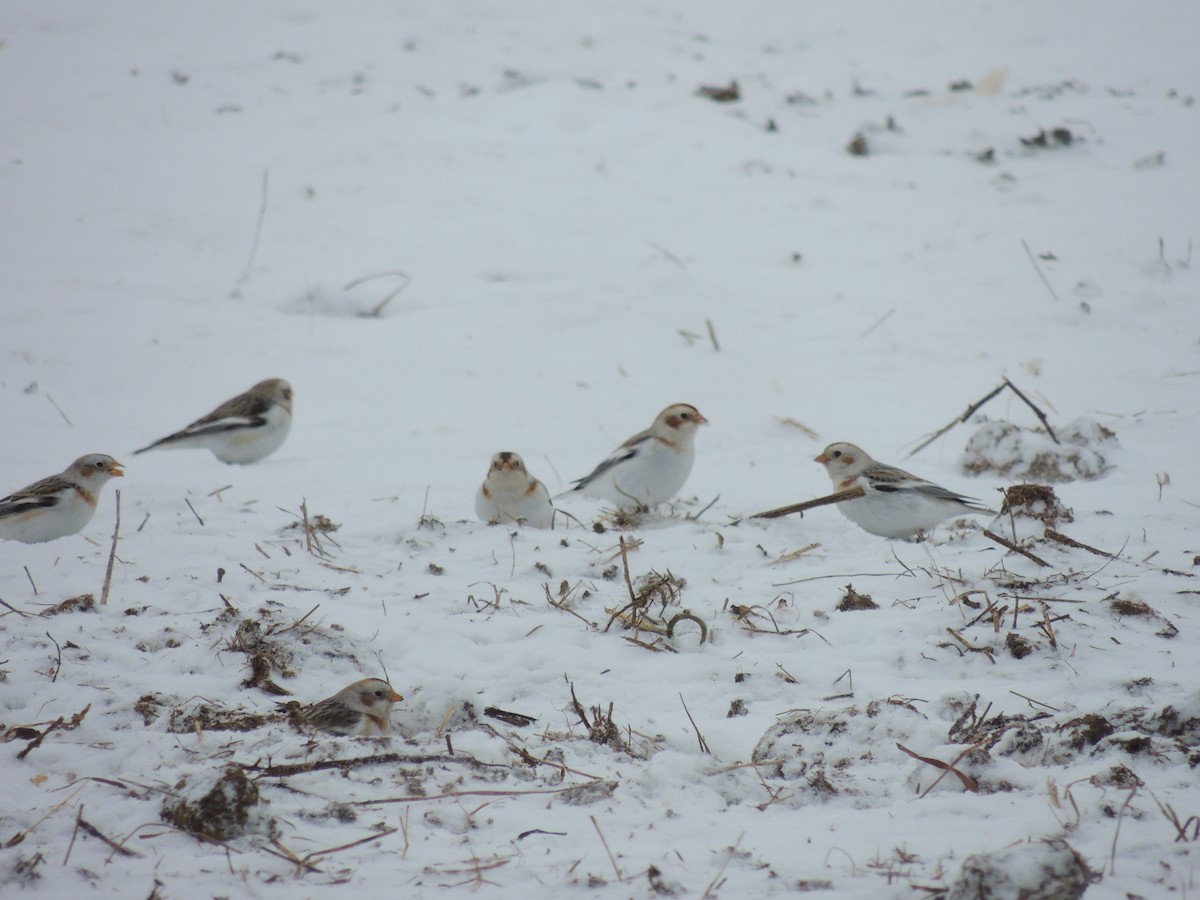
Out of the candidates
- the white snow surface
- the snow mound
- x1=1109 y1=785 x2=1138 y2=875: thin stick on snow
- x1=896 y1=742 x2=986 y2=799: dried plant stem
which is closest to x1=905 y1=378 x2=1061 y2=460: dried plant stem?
the snow mound

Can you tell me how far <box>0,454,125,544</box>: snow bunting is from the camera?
5371mm

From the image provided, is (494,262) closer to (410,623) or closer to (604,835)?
(410,623)

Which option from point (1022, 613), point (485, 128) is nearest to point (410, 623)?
point (1022, 613)

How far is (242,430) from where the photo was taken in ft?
24.3

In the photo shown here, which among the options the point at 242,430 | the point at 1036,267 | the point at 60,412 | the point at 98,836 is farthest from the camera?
the point at 1036,267

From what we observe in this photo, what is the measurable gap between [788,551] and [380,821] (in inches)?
110

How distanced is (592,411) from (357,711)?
212 inches

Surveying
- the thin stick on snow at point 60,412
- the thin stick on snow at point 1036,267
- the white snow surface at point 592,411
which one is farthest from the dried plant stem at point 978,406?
the thin stick on snow at point 60,412

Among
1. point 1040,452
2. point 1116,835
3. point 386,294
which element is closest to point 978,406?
point 1040,452

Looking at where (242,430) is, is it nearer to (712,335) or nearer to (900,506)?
(712,335)

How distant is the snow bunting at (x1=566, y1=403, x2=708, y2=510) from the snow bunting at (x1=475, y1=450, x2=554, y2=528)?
0.71 m

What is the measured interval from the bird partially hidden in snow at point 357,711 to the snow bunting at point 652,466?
321 cm

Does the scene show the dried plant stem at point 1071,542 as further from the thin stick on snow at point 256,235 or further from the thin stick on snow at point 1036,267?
the thin stick on snow at point 256,235

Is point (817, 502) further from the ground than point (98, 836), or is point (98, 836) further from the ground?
point (98, 836)
